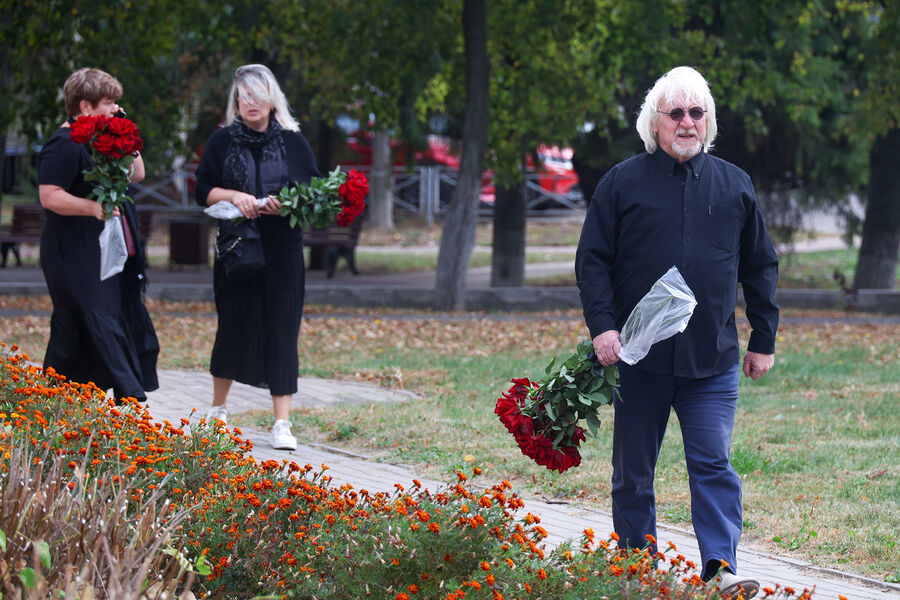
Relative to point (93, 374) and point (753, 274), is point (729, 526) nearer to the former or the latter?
point (753, 274)

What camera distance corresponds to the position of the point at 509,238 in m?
19.2

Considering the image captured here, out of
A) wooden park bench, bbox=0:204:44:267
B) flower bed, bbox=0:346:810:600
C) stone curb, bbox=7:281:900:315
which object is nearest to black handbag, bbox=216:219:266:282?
flower bed, bbox=0:346:810:600

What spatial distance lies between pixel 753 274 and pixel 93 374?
11.5ft

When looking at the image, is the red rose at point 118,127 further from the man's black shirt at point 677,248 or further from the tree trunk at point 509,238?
the tree trunk at point 509,238

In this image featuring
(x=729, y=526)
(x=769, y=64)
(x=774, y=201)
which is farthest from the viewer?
Answer: (x=774, y=201)

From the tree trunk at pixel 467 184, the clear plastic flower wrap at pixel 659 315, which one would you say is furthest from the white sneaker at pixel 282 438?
the tree trunk at pixel 467 184

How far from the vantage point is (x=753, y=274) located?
14.5 feet

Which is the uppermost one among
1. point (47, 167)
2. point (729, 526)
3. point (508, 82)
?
point (508, 82)

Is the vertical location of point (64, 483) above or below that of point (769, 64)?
below

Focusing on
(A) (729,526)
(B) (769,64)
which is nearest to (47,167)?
(A) (729,526)

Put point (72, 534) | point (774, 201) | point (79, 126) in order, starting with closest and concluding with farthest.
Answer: point (72, 534), point (79, 126), point (774, 201)

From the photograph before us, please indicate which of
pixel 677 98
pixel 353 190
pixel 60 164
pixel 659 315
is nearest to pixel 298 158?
pixel 353 190

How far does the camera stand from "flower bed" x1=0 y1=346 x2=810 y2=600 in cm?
312

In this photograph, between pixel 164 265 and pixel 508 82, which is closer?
pixel 508 82
